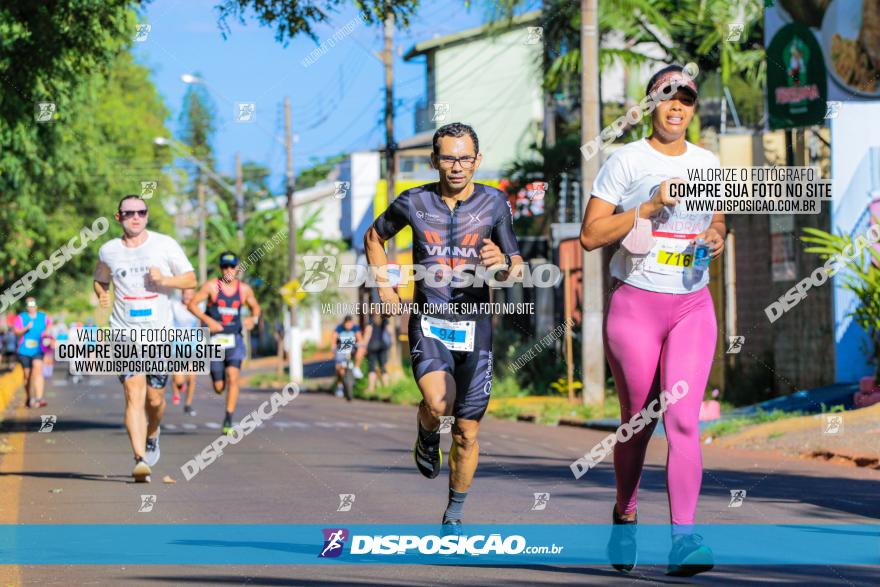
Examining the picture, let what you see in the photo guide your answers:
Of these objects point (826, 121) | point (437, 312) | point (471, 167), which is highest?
point (826, 121)

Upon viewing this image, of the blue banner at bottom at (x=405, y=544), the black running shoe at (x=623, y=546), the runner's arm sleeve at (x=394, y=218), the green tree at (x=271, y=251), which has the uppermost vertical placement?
the green tree at (x=271, y=251)

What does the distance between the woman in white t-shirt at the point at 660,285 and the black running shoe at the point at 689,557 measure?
0.09 meters

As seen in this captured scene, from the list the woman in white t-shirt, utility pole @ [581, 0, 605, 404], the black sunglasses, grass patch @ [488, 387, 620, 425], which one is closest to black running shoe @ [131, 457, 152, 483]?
the black sunglasses

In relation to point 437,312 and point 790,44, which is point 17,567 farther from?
point 790,44

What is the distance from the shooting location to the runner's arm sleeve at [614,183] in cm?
738

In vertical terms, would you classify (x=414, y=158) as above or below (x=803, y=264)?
above

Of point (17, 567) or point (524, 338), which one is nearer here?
point (17, 567)

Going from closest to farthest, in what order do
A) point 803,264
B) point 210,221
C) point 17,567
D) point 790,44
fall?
point 17,567, point 803,264, point 790,44, point 210,221

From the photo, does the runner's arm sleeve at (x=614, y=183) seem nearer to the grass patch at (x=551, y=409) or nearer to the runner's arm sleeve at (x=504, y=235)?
the runner's arm sleeve at (x=504, y=235)

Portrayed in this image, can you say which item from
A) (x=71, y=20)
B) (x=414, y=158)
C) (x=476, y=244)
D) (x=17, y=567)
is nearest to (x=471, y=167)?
(x=476, y=244)

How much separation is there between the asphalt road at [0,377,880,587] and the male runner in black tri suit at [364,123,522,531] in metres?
0.81

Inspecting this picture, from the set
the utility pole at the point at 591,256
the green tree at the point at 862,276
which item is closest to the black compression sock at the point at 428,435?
the green tree at the point at 862,276

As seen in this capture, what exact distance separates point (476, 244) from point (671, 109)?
136 cm

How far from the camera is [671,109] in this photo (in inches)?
287
